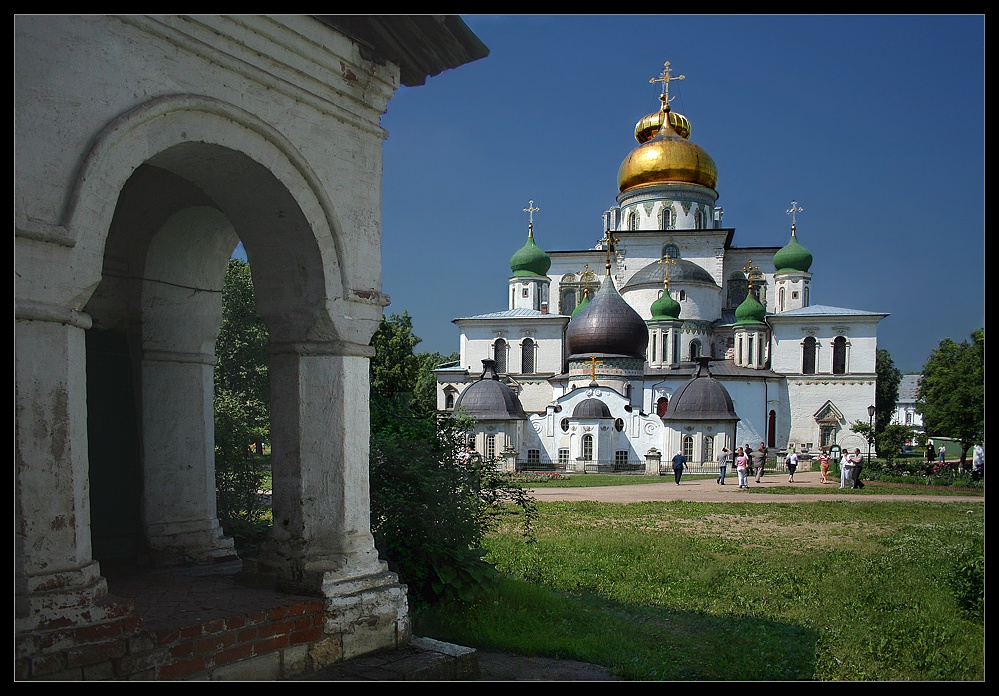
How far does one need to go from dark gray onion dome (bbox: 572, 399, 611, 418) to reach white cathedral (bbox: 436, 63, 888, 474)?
67 millimetres

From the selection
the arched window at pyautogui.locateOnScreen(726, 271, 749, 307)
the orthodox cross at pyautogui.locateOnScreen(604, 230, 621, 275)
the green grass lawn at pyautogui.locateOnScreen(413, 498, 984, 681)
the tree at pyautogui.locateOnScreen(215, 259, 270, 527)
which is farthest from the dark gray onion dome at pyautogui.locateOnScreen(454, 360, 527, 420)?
the green grass lawn at pyautogui.locateOnScreen(413, 498, 984, 681)

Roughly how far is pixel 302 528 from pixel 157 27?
2.95m

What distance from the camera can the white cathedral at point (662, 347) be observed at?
32.3 meters

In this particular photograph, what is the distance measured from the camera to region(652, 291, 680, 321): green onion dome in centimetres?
4044

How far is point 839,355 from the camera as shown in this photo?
132 feet

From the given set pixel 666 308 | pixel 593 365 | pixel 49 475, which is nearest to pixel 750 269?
pixel 666 308

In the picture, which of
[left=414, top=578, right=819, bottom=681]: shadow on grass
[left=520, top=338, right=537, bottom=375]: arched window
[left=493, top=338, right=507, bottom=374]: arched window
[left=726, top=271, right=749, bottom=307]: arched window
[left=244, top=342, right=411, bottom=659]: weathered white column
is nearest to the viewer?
[left=244, top=342, right=411, bottom=659]: weathered white column

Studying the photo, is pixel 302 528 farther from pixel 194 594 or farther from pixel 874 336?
pixel 874 336

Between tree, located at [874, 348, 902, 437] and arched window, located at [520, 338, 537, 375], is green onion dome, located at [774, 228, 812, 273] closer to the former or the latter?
tree, located at [874, 348, 902, 437]

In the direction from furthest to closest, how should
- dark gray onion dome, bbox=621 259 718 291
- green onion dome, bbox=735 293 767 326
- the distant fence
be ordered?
dark gray onion dome, bbox=621 259 718 291 < green onion dome, bbox=735 293 767 326 < the distant fence

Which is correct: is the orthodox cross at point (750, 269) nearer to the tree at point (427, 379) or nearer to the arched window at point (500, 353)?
the arched window at point (500, 353)

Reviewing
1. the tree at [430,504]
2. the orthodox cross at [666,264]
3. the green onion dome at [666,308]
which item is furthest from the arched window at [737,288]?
the tree at [430,504]

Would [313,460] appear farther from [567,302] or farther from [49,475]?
[567,302]

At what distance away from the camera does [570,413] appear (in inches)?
1282
